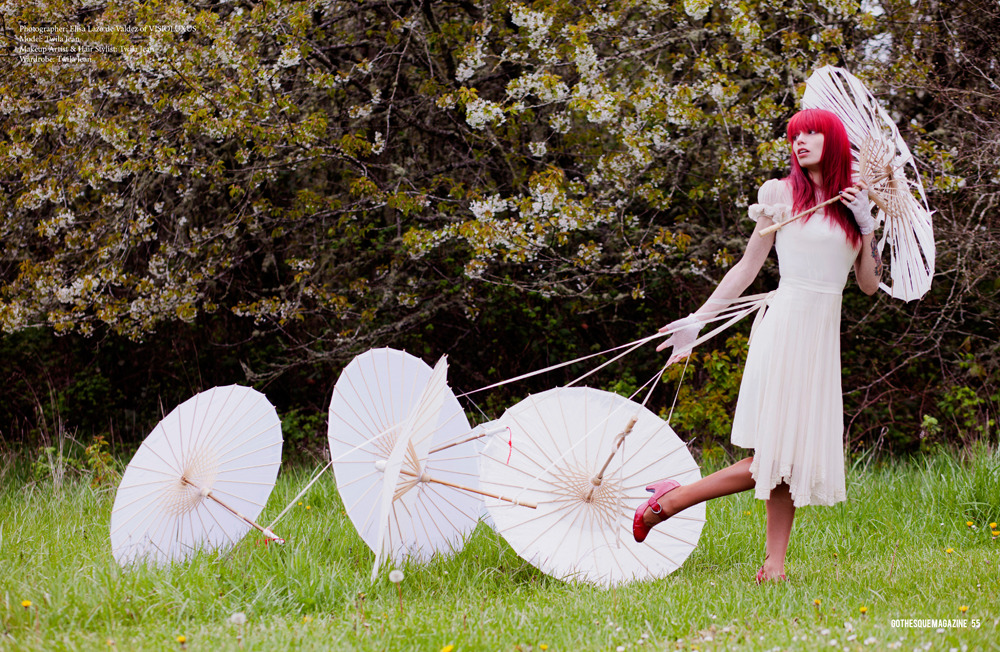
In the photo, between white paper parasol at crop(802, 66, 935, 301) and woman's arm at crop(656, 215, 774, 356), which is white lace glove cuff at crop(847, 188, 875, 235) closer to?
white paper parasol at crop(802, 66, 935, 301)

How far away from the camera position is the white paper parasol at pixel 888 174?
296 centimetres

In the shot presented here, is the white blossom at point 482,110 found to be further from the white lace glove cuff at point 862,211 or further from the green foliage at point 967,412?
the green foliage at point 967,412

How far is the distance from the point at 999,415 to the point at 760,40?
9.27 feet

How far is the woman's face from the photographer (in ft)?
9.65

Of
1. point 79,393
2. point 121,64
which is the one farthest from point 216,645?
point 79,393

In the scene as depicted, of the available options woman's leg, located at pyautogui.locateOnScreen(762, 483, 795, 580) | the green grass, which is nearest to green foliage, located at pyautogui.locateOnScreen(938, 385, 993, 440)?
the green grass

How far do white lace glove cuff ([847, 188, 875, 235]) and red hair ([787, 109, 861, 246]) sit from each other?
0.08 ft

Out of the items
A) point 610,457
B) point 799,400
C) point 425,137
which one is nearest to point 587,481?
point 610,457

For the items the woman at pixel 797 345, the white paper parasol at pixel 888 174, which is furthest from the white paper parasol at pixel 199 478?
Result: the white paper parasol at pixel 888 174

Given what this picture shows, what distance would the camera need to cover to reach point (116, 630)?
2395 mm

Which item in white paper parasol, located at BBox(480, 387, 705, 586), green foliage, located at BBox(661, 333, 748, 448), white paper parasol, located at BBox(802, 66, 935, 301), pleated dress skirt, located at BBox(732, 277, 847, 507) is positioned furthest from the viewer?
green foliage, located at BBox(661, 333, 748, 448)

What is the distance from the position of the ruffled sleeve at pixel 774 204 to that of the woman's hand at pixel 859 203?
0.17 meters

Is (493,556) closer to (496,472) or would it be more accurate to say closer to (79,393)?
(496,472)

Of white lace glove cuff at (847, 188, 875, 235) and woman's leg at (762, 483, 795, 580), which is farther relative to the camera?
woman's leg at (762, 483, 795, 580)
